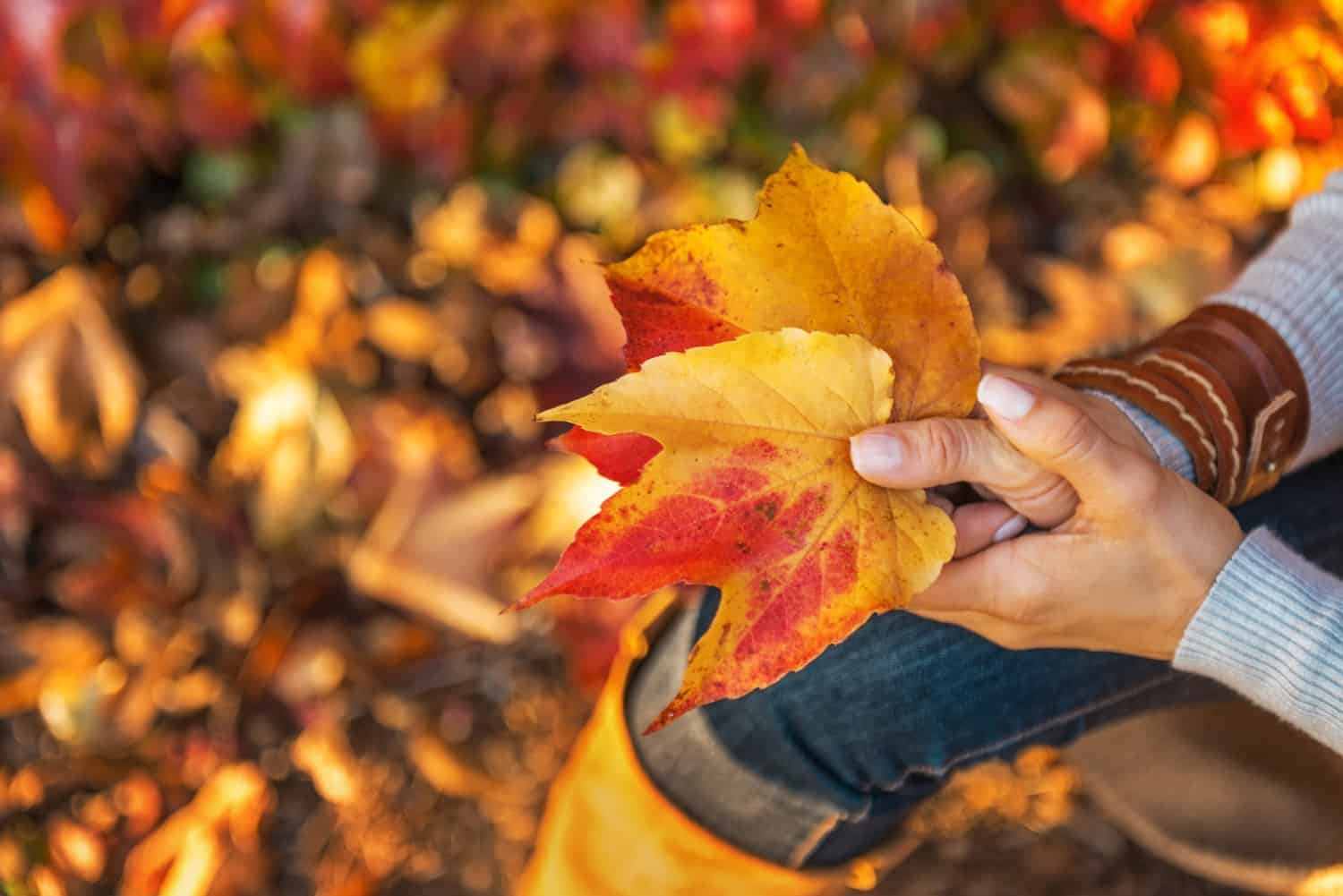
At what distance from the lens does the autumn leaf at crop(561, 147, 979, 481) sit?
0.56 meters

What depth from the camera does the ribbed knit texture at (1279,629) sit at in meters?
0.65

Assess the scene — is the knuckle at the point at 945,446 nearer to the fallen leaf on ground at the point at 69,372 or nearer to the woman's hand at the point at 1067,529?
the woman's hand at the point at 1067,529

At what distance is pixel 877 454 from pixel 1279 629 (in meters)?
0.28

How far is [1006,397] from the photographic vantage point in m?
0.57

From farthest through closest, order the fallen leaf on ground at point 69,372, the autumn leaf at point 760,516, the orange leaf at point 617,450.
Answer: the fallen leaf on ground at point 69,372, the orange leaf at point 617,450, the autumn leaf at point 760,516

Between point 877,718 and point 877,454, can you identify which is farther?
point 877,718

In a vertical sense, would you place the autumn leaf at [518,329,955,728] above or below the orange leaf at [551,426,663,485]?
above

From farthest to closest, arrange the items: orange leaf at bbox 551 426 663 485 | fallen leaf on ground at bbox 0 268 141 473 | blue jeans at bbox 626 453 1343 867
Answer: fallen leaf on ground at bbox 0 268 141 473
blue jeans at bbox 626 453 1343 867
orange leaf at bbox 551 426 663 485

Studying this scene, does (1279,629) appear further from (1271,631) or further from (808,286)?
(808,286)

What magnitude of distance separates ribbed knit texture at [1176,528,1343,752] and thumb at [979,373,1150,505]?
0.35ft

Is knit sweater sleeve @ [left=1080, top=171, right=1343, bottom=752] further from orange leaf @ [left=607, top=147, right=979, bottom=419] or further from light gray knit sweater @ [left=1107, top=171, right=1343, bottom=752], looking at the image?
orange leaf @ [left=607, top=147, right=979, bottom=419]

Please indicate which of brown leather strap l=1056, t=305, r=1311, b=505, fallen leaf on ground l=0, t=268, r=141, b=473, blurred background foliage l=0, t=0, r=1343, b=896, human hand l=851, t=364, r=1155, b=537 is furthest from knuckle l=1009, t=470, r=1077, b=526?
fallen leaf on ground l=0, t=268, r=141, b=473

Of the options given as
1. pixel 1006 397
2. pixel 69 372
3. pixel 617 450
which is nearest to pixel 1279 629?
pixel 1006 397

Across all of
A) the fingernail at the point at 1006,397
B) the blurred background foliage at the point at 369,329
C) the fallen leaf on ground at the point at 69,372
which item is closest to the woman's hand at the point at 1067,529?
the fingernail at the point at 1006,397
